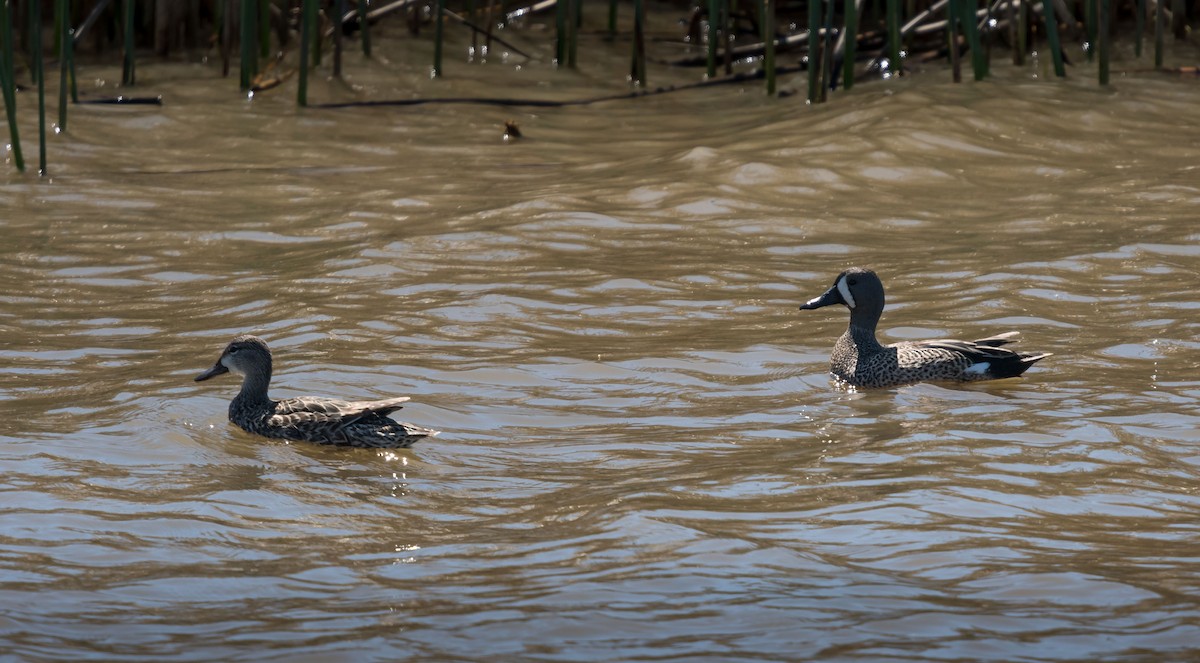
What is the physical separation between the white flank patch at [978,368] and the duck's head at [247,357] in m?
3.16

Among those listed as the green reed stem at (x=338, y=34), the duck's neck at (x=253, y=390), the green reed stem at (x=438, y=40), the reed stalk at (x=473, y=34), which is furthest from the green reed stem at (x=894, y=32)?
the duck's neck at (x=253, y=390)

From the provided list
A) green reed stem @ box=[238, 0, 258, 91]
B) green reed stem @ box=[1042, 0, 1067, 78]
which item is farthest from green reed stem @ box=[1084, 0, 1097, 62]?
green reed stem @ box=[238, 0, 258, 91]

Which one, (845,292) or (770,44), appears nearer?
(845,292)

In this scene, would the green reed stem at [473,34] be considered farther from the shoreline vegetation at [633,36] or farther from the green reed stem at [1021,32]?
the green reed stem at [1021,32]

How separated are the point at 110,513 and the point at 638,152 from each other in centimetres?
767

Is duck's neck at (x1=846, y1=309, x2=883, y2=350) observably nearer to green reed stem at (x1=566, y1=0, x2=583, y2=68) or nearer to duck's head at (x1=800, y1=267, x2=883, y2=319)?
duck's head at (x1=800, y1=267, x2=883, y2=319)

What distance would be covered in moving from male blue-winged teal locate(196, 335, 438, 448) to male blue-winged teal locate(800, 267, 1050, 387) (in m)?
2.14

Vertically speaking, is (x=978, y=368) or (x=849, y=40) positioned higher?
(x=849, y=40)

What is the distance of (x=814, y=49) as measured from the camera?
1295 centimetres

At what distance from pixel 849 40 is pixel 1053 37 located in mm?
1623

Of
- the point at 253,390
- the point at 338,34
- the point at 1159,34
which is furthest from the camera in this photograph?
the point at 338,34

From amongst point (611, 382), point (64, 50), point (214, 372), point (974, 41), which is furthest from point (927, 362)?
point (64, 50)

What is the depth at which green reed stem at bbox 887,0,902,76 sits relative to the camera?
13.2 m

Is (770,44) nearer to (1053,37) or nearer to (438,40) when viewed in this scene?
(1053,37)
